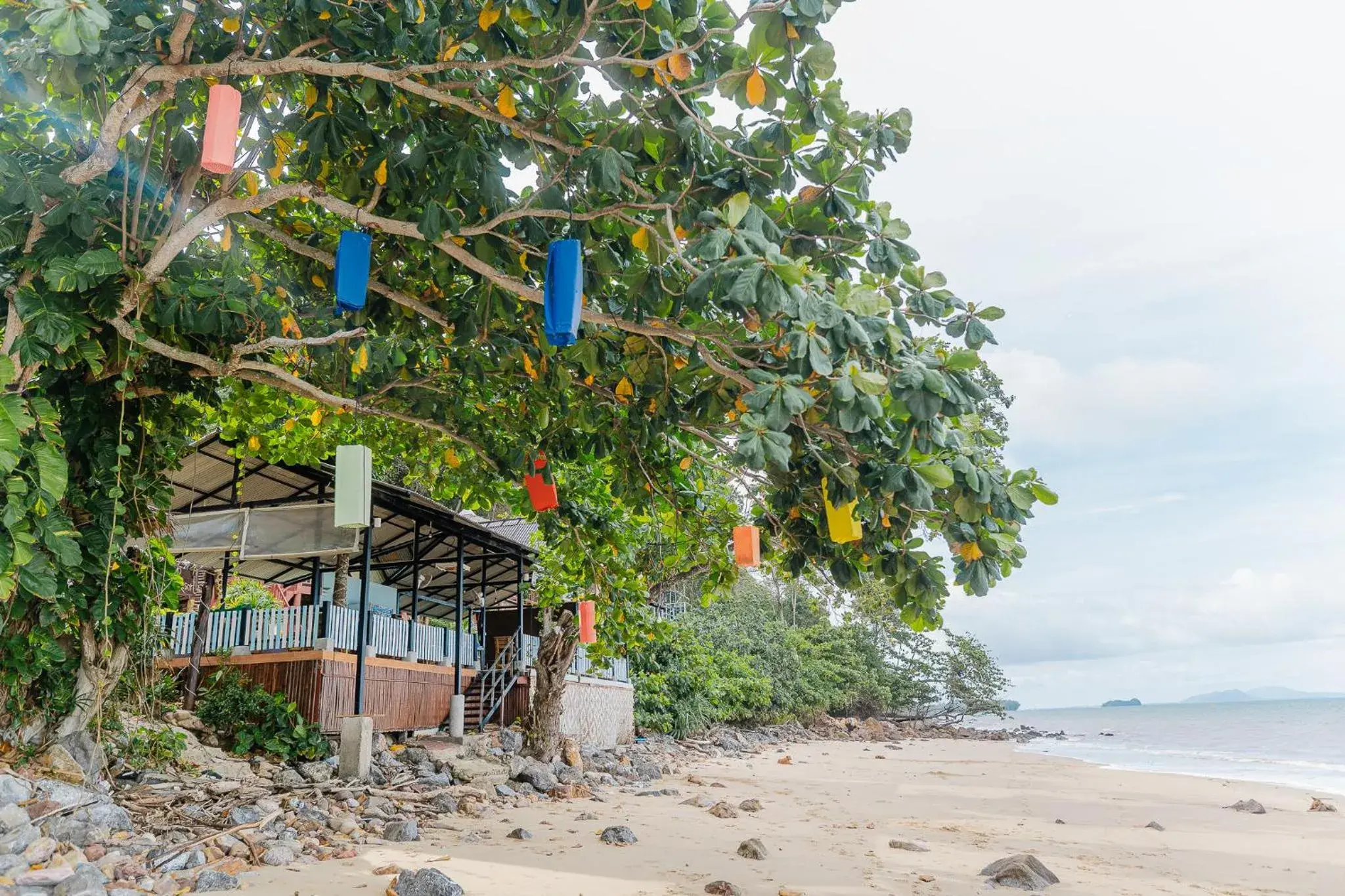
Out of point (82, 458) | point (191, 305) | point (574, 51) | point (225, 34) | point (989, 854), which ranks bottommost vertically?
point (989, 854)

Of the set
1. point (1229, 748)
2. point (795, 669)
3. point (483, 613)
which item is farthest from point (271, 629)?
point (1229, 748)

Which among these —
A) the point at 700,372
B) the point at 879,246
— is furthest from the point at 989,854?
the point at 879,246

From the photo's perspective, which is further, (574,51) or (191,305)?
(191,305)

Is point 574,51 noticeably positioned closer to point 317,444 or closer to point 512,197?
point 512,197

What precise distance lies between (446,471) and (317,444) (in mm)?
2401

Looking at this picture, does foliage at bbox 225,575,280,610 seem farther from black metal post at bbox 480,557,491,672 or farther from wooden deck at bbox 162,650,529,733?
wooden deck at bbox 162,650,529,733

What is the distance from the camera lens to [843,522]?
148 inches

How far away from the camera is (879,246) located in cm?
369

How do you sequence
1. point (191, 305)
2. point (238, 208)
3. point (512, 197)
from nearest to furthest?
point (238, 208), point (512, 197), point (191, 305)

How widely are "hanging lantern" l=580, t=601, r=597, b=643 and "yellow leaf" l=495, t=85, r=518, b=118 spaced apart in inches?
261

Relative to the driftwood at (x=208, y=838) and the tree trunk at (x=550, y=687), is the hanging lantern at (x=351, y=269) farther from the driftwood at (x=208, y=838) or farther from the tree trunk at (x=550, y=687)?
the tree trunk at (x=550, y=687)

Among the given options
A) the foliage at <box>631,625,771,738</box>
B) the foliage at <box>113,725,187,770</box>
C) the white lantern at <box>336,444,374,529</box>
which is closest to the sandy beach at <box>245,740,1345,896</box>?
the white lantern at <box>336,444,374,529</box>

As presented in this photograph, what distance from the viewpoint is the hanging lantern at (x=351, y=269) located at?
13.8 ft

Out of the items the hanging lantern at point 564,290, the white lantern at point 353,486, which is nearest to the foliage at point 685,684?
the white lantern at point 353,486
